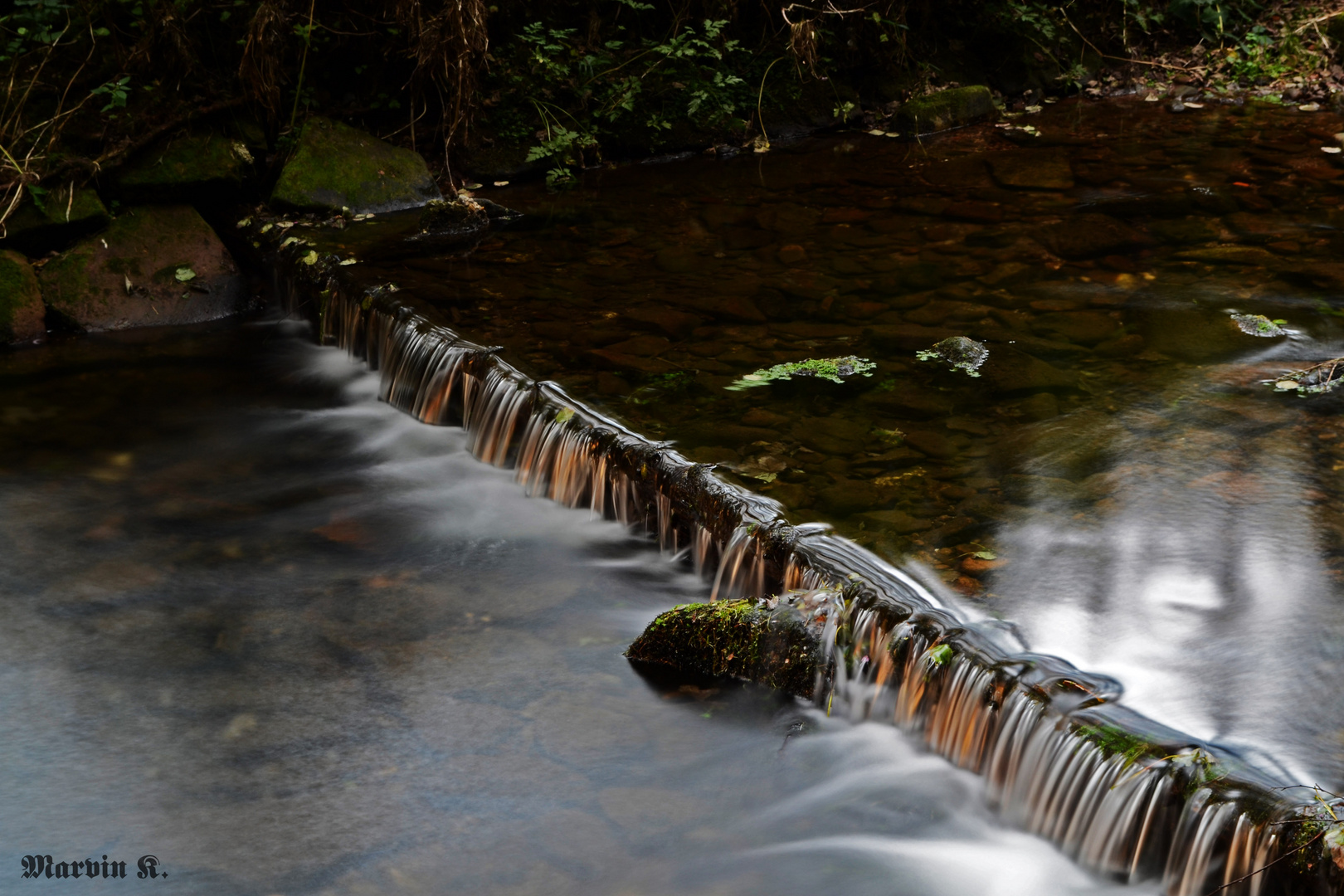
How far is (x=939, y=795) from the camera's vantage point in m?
3.44

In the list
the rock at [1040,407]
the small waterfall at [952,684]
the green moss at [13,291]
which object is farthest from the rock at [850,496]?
the green moss at [13,291]

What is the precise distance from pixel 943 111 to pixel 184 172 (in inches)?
261

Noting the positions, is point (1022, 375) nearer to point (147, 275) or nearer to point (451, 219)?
point (451, 219)

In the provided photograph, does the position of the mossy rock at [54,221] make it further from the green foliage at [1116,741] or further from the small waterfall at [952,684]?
the green foliage at [1116,741]

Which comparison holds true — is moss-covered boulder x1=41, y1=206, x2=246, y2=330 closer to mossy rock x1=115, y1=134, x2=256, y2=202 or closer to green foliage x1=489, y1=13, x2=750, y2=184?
mossy rock x1=115, y1=134, x2=256, y2=202

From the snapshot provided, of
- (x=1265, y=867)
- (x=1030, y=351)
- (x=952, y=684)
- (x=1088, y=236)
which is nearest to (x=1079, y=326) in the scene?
(x=1030, y=351)

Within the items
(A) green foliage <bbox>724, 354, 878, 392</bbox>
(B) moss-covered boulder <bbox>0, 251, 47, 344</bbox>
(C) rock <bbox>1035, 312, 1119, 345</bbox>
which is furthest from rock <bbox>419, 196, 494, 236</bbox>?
(C) rock <bbox>1035, 312, 1119, 345</bbox>

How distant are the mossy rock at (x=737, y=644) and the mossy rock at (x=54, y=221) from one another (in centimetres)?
577

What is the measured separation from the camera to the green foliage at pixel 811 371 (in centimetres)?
550

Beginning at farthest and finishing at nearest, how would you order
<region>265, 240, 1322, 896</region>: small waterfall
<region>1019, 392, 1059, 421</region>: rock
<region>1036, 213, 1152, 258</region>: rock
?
<region>1036, 213, 1152, 258</region>: rock
<region>1019, 392, 1059, 421</region>: rock
<region>265, 240, 1322, 896</region>: small waterfall

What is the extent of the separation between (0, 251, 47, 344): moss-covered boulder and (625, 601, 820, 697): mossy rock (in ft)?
18.0

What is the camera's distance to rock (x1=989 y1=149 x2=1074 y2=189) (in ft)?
27.5

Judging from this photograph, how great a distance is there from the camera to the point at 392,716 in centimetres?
398

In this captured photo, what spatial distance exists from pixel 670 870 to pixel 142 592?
2.81m
